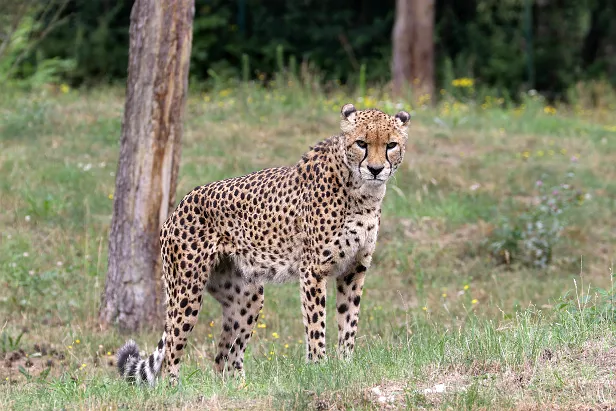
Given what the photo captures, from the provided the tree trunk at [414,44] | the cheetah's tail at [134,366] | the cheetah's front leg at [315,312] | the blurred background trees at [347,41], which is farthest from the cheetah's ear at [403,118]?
the blurred background trees at [347,41]

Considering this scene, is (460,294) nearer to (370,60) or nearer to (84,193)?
(84,193)

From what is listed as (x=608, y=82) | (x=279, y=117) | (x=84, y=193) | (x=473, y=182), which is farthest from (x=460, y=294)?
(x=608, y=82)

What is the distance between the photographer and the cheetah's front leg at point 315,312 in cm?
618

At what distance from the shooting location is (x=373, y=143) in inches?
237

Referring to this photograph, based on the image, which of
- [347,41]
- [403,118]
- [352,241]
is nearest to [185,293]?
[352,241]

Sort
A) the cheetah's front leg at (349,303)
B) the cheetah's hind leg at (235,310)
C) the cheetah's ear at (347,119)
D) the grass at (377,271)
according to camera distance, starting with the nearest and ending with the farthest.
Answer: the grass at (377,271)
the cheetah's ear at (347,119)
the cheetah's front leg at (349,303)
the cheetah's hind leg at (235,310)

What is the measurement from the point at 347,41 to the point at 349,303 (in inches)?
644

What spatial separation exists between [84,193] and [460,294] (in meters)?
4.26

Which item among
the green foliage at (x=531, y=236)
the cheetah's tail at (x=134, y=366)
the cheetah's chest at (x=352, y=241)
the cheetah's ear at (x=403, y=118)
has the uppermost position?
the cheetah's ear at (x=403, y=118)

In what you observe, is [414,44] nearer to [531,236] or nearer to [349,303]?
[531,236]

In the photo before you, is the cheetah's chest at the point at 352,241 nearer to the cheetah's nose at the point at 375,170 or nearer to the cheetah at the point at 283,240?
the cheetah at the point at 283,240

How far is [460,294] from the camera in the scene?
9.04 m

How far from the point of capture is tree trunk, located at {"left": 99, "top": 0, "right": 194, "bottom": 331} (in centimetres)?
811

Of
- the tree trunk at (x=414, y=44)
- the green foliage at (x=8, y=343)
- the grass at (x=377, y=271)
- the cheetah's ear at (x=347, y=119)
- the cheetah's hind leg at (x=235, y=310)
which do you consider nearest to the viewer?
the grass at (x=377, y=271)
